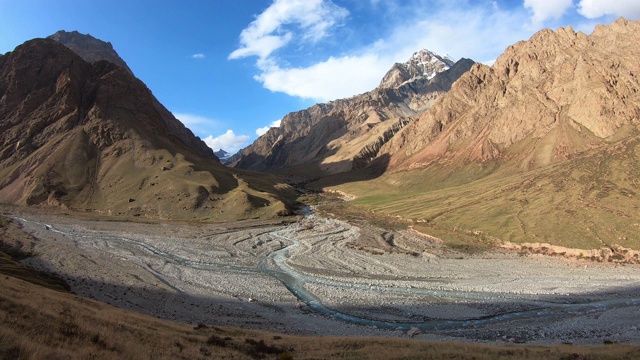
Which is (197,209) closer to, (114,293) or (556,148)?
(114,293)

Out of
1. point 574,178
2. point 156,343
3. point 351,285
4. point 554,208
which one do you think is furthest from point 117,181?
point 574,178

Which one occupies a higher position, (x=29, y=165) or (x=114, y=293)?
(x=29, y=165)

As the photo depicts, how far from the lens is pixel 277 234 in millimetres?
116562

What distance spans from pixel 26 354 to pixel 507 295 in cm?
6039

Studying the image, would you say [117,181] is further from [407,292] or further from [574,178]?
[574,178]

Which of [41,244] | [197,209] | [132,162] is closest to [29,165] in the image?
[132,162]

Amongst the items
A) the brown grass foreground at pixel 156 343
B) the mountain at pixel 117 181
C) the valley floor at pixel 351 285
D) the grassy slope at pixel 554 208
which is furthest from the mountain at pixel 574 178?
the brown grass foreground at pixel 156 343

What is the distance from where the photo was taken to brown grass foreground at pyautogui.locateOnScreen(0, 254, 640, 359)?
18.0 m

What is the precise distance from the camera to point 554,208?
4109 inches

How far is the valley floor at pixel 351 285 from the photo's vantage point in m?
45.3

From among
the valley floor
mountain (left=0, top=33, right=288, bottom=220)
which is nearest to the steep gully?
the valley floor

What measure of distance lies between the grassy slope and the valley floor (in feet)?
38.2

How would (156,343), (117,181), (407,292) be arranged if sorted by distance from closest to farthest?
(156,343)
(407,292)
(117,181)

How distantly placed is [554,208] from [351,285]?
71.6 metres
